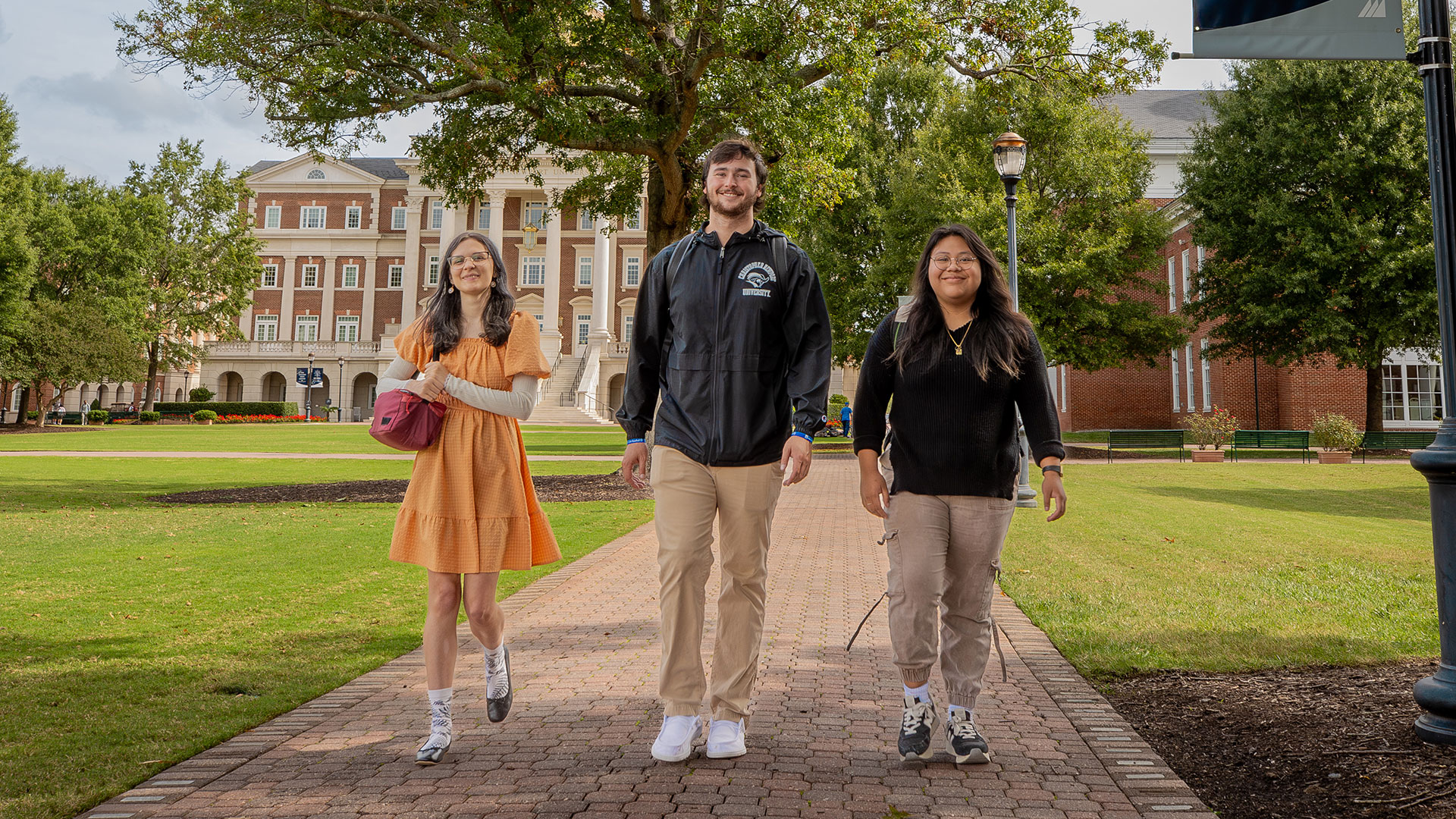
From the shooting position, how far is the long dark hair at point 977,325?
3512 mm

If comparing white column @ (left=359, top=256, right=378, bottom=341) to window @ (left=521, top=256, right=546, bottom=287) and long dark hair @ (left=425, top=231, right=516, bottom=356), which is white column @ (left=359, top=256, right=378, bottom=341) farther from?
long dark hair @ (left=425, top=231, right=516, bottom=356)

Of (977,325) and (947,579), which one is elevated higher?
(977,325)

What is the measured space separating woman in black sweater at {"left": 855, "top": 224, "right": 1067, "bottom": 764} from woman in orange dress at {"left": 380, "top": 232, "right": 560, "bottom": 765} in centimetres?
131

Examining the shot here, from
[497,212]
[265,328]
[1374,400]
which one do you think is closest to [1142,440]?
[1374,400]

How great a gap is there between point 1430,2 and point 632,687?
4.53 m

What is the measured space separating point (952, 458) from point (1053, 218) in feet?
87.7

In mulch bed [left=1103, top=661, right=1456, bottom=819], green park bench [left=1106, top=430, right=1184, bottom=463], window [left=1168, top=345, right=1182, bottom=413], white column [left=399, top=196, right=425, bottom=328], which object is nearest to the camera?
mulch bed [left=1103, top=661, right=1456, bottom=819]

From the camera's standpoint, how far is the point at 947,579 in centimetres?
355

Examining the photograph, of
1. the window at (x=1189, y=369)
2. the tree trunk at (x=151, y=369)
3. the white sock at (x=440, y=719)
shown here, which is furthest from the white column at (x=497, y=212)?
the white sock at (x=440, y=719)

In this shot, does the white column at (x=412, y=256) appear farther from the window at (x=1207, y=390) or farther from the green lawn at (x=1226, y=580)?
the green lawn at (x=1226, y=580)

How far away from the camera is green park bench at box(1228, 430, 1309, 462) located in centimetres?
2414

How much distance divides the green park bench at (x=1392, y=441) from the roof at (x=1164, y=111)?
21.6 m

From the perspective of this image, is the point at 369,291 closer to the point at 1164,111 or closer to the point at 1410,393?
the point at 1164,111

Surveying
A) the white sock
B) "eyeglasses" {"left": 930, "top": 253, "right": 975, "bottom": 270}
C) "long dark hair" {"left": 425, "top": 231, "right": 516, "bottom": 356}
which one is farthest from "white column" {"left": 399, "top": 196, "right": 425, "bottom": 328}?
"eyeglasses" {"left": 930, "top": 253, "right": 975, "bottom": 270}
